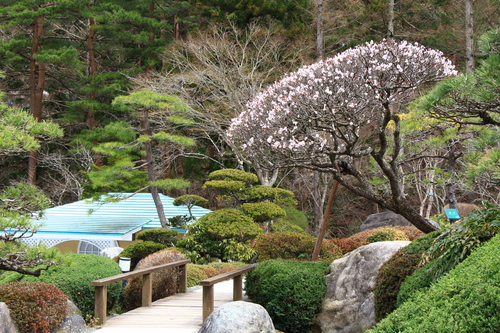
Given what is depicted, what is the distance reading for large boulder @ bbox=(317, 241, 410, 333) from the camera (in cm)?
636

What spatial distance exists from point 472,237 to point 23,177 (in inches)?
936

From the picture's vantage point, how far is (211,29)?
1997 cm

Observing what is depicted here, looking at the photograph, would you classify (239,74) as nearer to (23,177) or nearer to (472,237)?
(23,177)

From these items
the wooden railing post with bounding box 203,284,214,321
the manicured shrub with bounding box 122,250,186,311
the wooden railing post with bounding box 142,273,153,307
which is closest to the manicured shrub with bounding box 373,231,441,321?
the wooden railing post with bounding box 203,284,214,321

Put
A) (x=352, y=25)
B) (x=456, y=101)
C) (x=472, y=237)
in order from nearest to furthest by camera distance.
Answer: (x=472, y=237), (x=456, y=101), (x=352, y=25)

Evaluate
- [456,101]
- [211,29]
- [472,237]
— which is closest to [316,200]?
[211,29]

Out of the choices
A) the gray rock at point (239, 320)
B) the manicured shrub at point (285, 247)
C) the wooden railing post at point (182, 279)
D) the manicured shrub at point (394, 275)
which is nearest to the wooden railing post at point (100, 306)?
the gray rock at point (239, 320)

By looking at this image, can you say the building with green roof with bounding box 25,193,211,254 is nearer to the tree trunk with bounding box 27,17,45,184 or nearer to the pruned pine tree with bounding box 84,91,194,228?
the pruned pine tree with bounding box 84,91,194,228

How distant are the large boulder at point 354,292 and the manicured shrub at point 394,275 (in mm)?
709

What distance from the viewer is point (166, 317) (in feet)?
23.0

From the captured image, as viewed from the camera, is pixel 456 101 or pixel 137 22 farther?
pixel 137 22

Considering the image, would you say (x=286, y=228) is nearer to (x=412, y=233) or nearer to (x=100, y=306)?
(x=412, y=233)

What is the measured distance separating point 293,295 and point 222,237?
6118 mm

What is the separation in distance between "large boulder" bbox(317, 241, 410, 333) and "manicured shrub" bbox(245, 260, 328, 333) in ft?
0.52
